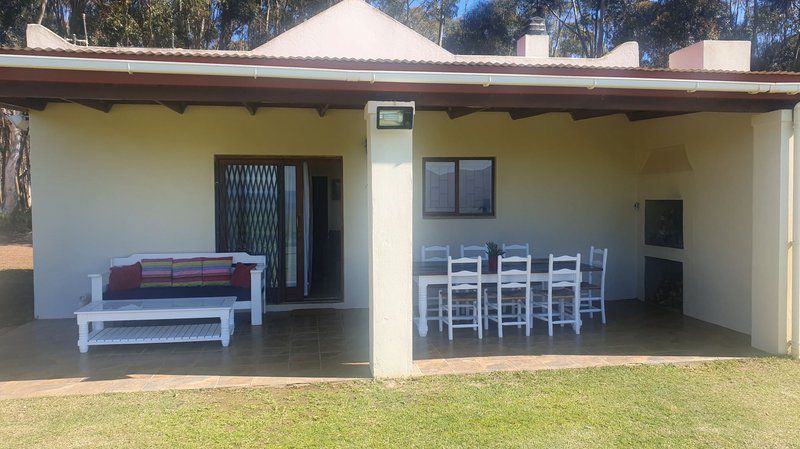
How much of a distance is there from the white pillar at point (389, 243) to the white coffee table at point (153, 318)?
2112 millimetres

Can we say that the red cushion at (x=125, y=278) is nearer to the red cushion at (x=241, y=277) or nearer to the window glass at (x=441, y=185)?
the red cushion at (x=241, y=277)

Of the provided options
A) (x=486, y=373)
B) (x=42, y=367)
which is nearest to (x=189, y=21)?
(x=42, y=367)

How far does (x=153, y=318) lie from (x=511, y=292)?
4.31 m

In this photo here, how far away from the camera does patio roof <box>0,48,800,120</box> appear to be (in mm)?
4281

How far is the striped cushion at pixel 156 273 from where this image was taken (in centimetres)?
720

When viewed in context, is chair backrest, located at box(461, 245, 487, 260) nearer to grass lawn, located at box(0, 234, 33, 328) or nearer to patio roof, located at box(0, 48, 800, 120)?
patio roof, located at box(0, 48, 800, 120)

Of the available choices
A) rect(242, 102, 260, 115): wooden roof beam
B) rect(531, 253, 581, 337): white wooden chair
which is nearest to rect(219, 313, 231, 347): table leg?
rect(242, 102, 260, 115): wooden roof beam

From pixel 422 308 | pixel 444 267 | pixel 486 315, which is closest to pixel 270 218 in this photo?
pixel 444 267

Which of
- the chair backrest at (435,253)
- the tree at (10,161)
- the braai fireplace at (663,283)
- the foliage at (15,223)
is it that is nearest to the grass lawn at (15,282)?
the foliage at (15,223)

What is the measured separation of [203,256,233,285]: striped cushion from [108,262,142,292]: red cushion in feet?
2.78

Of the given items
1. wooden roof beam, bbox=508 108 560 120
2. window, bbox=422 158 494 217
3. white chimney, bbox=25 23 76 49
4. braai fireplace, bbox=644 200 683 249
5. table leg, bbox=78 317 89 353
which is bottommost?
table leg, bbox=78 317 89 353

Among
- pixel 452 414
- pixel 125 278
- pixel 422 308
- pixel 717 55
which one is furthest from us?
pixel 717 55

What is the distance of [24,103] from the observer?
262 inches

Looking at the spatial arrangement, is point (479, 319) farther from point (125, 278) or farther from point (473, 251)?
point (125, 278)
